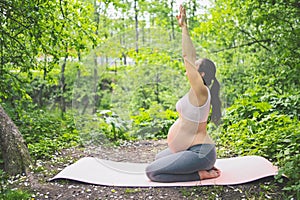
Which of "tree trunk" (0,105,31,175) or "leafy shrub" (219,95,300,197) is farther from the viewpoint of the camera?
"tree trunk" (0,105,31,175)

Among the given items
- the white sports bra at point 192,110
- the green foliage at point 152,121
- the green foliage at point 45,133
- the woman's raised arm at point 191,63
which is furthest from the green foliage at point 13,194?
the woman's raised arm at point 191,63

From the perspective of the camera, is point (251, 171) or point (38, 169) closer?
point (251, 171)

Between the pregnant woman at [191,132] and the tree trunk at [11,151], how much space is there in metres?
1.44

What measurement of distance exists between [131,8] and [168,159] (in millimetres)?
1389

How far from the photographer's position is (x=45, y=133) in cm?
574

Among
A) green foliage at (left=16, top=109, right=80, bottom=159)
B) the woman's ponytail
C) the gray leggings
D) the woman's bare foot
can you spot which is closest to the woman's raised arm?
the woman's ponytail

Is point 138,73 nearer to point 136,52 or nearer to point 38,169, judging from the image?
point 136,52

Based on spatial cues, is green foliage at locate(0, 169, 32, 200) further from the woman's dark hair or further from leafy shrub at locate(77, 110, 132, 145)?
the woman's dark hair

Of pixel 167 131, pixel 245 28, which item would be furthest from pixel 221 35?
pixel 167 131

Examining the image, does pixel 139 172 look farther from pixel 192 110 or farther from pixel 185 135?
pixel 192 110

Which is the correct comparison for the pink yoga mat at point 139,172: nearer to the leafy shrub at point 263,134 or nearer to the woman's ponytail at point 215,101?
the leafy shrub at point 263,134

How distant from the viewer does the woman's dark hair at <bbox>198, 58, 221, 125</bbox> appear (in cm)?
325

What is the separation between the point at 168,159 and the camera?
3557 millimetres

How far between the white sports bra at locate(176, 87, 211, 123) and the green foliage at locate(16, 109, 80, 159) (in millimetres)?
2122
